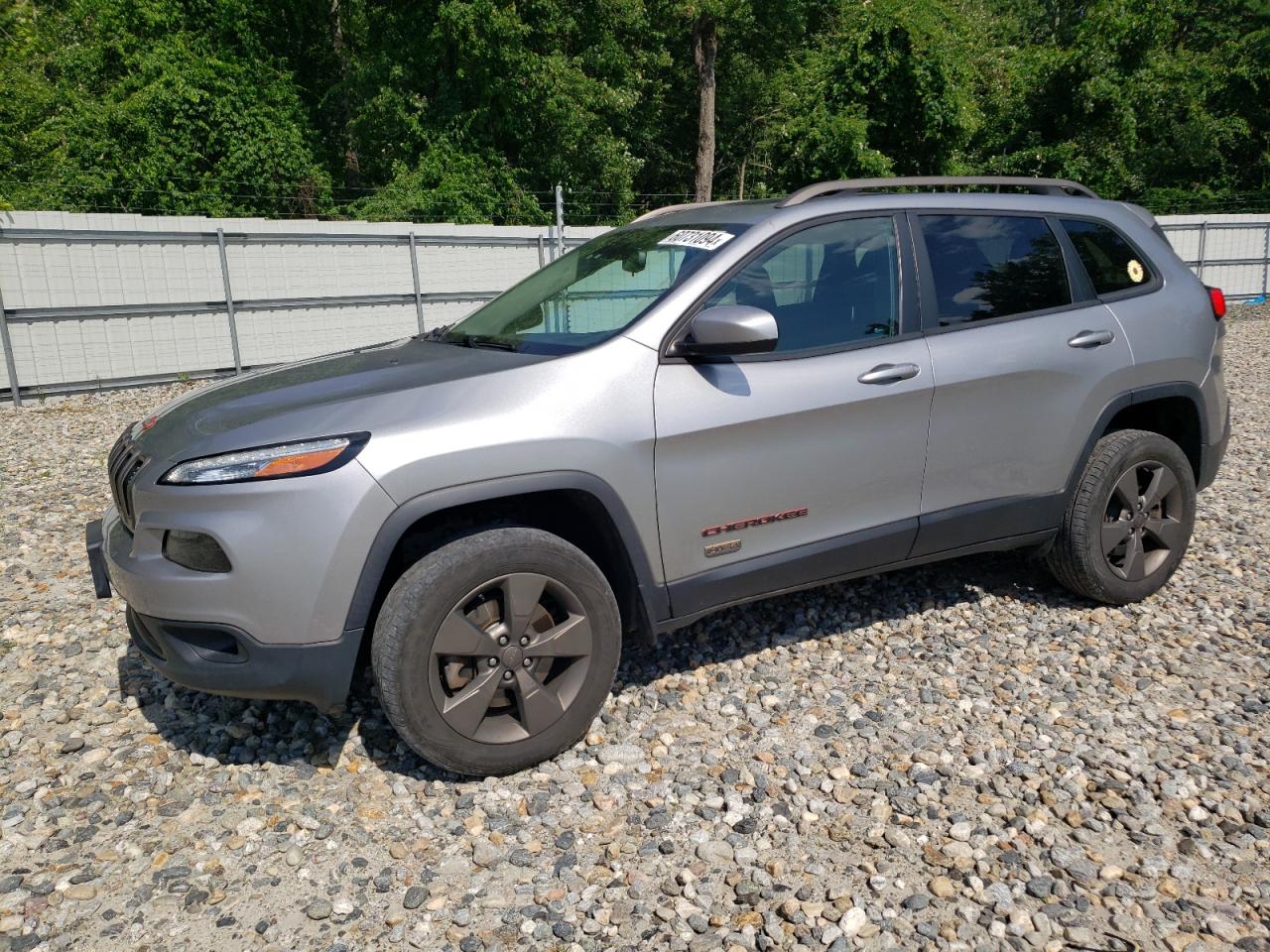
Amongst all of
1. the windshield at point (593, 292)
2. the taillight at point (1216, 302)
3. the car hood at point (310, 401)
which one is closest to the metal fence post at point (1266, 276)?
the taillight at point (1216, 302)

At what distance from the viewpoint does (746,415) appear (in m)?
3.37

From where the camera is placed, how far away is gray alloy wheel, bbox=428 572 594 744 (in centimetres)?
304

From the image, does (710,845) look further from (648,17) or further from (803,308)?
(648,17)

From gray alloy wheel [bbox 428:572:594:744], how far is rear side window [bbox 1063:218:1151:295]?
2766mm

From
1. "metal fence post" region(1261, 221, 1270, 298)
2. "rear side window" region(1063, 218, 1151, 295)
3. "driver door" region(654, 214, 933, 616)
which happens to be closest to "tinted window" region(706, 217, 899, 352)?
"driver door" region(654, 214, 933, 616)

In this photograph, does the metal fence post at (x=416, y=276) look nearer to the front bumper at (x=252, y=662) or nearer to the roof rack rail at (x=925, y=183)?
the roof rack rail at (x=925, y=183)

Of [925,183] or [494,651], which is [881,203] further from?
[494,651]

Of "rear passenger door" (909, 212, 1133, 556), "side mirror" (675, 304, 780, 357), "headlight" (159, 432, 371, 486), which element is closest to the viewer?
"headlight" (159, 432, 371, 486)

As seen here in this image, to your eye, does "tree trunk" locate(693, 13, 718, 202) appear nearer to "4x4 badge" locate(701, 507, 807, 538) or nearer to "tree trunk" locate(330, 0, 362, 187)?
"tree trunk" locate(330, 0, 362, 187)

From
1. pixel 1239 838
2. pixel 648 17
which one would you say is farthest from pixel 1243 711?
pixel 648 17

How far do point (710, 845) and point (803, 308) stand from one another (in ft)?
6.20

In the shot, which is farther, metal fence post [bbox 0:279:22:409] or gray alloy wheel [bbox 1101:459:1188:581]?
metal fence post [bbox 0:279:22:409]

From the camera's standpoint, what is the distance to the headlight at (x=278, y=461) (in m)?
2.85

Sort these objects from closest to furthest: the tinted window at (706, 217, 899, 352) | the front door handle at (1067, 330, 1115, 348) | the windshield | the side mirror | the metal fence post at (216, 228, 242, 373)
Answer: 1. the side mirror
2. the windshield
3. the tinted window at (706, 217, 899, 352)
4. the front door handle at (1067, 330, 1115, 348)
5. the metal fence post at (216, 228, 242, 373)
